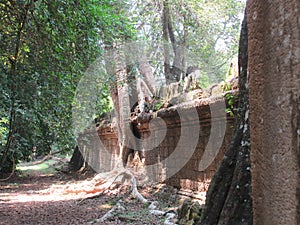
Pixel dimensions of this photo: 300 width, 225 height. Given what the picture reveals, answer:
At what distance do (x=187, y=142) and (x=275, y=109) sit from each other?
17.2 ft

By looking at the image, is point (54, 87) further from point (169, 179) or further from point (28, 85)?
point (169, 179)

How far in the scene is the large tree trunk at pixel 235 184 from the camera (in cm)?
240

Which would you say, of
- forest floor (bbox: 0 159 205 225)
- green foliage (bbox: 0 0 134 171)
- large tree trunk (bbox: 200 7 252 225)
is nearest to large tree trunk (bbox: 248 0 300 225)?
large tree trunk (bbox: 200 7 252 225)

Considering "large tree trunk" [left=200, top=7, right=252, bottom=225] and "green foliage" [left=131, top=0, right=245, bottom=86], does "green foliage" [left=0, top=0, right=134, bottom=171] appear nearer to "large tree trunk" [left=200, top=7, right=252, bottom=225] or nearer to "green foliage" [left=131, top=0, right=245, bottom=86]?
"large tree trunk" [left=200, top=7, right=252, bottom=225]

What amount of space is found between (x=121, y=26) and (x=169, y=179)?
3.30m

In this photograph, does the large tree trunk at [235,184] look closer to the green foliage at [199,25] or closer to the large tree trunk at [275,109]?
the large tree trunk at [275,109]

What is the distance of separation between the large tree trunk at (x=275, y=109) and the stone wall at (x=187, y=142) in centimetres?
378

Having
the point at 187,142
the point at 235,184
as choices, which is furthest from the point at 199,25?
the point at 235,184

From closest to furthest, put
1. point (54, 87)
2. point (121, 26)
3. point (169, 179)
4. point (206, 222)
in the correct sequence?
point (206, 222)
point (54, 87)
point (121, 26)
point (169, 179)

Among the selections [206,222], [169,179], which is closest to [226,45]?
[169,179]

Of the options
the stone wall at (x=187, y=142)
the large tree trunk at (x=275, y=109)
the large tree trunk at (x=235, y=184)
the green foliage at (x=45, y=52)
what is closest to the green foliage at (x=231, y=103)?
the stone wall at (x=187, y=142)

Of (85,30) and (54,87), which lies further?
(54,87)

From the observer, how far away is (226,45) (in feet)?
44.8

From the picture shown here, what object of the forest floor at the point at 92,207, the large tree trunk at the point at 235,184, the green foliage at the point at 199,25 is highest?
the green foliage at the point at 199,25
